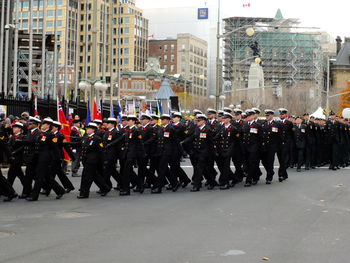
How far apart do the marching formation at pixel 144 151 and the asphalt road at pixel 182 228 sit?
0.55 metres

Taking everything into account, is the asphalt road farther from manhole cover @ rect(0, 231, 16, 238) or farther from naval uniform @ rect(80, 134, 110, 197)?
naval uniform @ rect(80, 134, 110, 197)

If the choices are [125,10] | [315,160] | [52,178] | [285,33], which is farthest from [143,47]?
[52,178]

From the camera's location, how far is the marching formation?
14469mm

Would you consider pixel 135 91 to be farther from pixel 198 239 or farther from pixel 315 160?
pixel 198 239

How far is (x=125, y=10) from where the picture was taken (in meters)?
130

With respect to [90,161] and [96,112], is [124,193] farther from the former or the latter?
[96,112]

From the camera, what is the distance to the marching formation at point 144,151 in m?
14.5

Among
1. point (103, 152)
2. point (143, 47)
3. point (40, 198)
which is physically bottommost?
point (40, 198)

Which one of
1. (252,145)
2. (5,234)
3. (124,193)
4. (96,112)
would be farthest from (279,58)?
(5,234)

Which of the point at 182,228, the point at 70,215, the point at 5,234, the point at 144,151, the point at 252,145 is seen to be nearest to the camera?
the point at 5,234

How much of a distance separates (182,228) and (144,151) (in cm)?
579

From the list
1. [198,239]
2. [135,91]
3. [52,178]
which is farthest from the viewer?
[135,91]

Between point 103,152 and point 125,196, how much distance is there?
1.24m

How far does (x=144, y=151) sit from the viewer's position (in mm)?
15930
